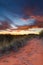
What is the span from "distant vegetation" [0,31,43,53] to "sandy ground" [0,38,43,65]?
0.05 meters

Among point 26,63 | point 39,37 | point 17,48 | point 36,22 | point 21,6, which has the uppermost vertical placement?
point 21,6

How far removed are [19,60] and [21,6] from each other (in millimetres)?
656

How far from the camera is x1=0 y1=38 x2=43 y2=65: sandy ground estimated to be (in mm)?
1751

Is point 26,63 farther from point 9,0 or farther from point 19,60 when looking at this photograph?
point 9,0

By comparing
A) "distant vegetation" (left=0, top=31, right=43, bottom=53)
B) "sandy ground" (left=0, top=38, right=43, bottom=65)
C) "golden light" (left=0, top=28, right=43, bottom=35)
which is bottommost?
"sandy ground" (left=0, top=38, right=43, bottom=65)

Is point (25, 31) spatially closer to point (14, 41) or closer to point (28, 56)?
point (14, 41)

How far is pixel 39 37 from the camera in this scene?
1848mm

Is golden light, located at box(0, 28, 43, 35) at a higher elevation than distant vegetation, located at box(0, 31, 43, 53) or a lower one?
higher

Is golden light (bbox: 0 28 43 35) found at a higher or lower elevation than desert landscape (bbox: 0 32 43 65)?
higher

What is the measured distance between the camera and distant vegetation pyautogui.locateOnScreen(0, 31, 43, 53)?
1836mm

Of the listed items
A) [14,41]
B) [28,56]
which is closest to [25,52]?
[28,56]

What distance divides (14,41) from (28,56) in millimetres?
238

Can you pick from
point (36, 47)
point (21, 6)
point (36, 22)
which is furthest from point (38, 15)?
point (36, 47)

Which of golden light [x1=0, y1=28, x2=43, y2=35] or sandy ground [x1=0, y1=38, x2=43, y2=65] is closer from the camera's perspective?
sandy ground [x1=0, y1=38, x2=43, y2=65]
